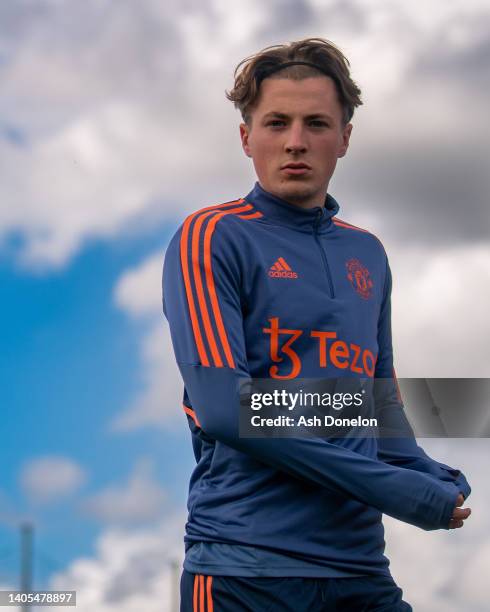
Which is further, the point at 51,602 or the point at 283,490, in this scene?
the point at 51,602

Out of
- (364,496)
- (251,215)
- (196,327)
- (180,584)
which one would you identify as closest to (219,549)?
(180,584)

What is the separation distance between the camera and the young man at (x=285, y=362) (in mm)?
3102

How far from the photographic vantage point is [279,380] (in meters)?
3.29

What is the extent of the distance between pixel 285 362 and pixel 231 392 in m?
0.30

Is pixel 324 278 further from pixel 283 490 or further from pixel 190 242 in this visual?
pixel 283 490

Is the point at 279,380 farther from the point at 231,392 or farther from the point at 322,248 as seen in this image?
the point at 322,248

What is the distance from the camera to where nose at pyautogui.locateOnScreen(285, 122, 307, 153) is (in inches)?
138

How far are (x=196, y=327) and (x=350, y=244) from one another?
92cm

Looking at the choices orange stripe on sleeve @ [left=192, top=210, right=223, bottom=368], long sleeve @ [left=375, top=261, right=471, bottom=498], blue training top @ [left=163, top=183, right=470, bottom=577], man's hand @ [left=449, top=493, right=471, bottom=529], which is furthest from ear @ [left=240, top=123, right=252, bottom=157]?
man's hand @ [left=449, top=493, right=471, bottom=529]

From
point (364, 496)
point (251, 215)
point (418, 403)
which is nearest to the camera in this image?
point (364, 496)

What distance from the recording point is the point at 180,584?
3367mm

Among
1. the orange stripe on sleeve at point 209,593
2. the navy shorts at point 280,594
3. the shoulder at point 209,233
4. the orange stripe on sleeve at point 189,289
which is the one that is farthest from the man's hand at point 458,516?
the shoulder at point 209,233

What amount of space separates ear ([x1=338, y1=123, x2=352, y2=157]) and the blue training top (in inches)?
12.4

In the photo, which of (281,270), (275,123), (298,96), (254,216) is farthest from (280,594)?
(298,96)
